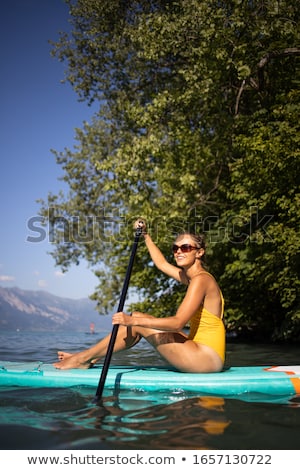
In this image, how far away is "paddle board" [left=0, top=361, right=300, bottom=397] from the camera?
15.3 ft

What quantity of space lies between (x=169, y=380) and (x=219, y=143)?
363 inches

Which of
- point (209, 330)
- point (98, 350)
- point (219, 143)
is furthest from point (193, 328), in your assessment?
point (219, 143)

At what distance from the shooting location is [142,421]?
11.9 feet

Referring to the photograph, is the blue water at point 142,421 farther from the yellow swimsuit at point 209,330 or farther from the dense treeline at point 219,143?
the dense treeline at point 219,143

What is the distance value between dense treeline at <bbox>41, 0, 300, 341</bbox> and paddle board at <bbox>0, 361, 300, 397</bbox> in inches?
198

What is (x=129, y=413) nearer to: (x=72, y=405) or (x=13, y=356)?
(x=72, y=405)

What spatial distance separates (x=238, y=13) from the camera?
11.0m

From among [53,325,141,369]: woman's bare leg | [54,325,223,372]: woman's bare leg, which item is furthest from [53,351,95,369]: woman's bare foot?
[54,325,223,372]: woman's bare leg

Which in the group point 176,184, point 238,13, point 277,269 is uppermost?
point 238,13

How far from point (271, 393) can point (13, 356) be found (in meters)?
5.53

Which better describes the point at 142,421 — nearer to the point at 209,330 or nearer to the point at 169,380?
the point at 169,380
